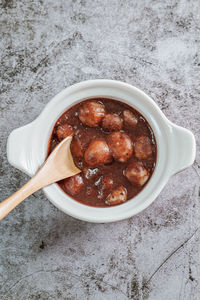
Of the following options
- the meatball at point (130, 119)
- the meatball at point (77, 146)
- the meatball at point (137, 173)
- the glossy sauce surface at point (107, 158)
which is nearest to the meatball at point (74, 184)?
the glossy sauce surface at point (107, 158)

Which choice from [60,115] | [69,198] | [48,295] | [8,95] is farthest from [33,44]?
[48,295]

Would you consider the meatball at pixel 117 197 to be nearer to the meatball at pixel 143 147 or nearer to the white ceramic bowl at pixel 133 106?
the white ceramic bowl at pixel 133 106

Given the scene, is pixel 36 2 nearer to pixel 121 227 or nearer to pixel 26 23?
pixel 26 23

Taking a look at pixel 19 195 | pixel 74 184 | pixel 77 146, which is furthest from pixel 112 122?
pixel 19 195

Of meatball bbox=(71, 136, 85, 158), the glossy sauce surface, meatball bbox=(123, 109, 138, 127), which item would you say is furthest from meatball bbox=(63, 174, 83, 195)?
meatball bbox=(123, 109, 138, 127)

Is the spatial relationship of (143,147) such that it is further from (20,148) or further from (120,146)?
(20,148)

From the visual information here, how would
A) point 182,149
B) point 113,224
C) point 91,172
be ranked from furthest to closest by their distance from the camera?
point 113,224 → point 91,172 → point 182,149
